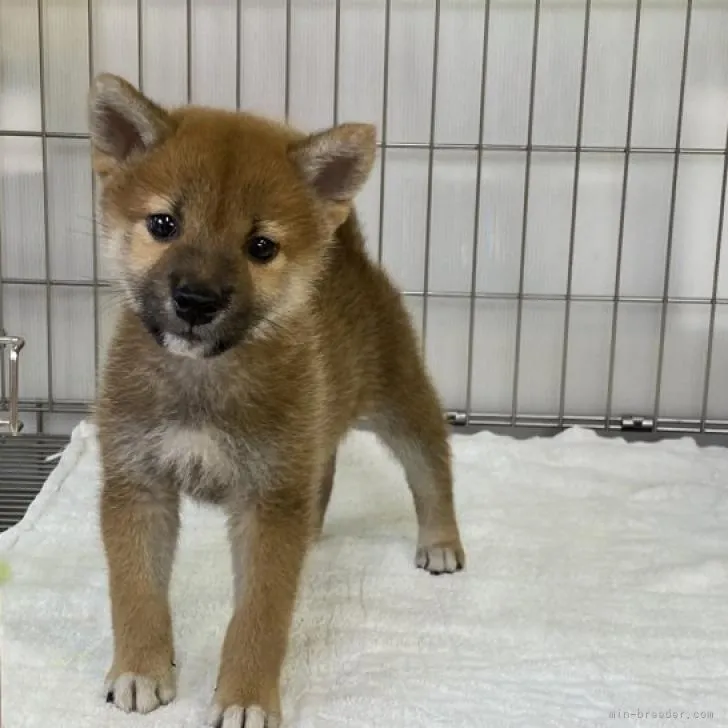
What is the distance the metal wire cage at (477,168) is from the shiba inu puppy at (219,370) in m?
0.99

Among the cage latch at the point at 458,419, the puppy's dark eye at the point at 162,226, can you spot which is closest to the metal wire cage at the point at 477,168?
the cage latch at the point at 458,419

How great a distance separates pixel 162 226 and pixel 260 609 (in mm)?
486

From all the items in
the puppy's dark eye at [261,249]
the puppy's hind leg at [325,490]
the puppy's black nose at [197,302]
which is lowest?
the puppy's hind leg at [325,490]

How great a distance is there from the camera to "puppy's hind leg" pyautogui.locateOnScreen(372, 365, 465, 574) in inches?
68.3

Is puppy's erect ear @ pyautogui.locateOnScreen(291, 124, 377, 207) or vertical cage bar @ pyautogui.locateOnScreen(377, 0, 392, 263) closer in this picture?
puppy's erect ear @ pyautogui.locateOnScreen(291, 124, 377, 207)

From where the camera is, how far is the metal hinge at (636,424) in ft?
8.07

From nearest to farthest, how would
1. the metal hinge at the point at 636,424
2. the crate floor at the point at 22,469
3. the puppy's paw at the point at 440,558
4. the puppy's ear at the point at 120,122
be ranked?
the puppy's ear at the point at 120,122
the puppy's paw at the point at 440,558
the crate floor at the point at 22,469
the metal hinge at the point at 636,424

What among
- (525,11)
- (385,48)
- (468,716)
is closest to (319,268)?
(468,716)

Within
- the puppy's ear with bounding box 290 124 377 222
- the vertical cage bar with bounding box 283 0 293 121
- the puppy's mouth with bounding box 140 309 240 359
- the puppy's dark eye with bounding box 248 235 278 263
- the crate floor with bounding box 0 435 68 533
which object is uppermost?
the vertical cage bar with bounding box 283 0 293 121

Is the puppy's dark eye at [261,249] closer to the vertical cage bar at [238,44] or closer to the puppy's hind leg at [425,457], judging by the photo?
the puppy's hind leg at [425,457]

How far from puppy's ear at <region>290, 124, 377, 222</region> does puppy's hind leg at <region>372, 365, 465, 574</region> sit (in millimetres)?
465

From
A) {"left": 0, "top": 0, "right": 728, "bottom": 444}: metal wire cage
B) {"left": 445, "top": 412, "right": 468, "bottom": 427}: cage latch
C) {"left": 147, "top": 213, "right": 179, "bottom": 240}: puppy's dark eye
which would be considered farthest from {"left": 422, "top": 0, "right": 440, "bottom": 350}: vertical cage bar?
{"left": 147, "top": 213, "right": 179, "bottom": 240}: puppy's dark eye

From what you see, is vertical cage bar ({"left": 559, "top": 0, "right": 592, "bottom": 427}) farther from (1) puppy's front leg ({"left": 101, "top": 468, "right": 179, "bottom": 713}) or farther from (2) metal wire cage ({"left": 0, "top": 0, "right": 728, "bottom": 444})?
(1) puppy's front leg ({"left": 101, "top": 468, "right": 179, "bottom": 713})

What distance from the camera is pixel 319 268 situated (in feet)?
4.42
